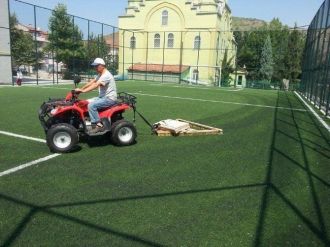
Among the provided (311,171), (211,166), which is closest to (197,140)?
(211,166)

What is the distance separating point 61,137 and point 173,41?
43803 millimetres

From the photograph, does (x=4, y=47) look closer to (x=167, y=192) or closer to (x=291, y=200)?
(x=167, y=192)

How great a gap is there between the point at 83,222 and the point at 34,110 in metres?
8.93

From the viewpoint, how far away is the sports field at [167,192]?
11.8ft

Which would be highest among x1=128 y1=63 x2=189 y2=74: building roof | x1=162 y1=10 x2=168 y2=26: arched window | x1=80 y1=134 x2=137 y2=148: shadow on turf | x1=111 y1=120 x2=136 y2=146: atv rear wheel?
x1=162 y1=10 x2=168 y2=26: arched window

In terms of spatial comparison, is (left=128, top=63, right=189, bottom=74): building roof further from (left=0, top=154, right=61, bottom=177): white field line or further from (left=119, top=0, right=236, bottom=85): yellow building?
(left=0, top=154, right=61, bottom=177): white field line

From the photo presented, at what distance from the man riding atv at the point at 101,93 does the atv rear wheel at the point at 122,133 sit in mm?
297

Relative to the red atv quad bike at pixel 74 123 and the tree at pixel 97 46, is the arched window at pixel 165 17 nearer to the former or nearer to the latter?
the tree at pixel 97 46

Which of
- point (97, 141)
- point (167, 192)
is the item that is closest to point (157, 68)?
point (97, 141)

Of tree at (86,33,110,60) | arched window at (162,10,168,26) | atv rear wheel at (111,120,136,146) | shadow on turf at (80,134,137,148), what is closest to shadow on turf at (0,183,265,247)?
atv rear wheel at (111,120,136,146)

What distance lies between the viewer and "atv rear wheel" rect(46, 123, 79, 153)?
20.9 ft

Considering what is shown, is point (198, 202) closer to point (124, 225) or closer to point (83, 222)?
point (124, 225)

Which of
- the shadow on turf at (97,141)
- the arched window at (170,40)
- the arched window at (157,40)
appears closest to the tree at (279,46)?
the arched window at (170,40)

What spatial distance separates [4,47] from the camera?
90.7 feet
